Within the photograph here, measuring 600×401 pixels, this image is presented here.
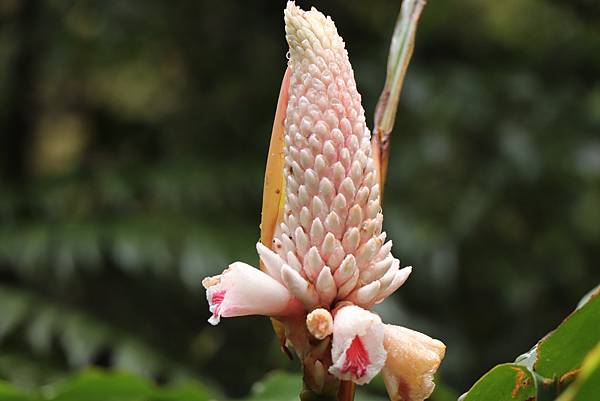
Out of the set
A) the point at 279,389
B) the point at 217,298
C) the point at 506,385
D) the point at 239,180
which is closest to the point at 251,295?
the point at 217,298

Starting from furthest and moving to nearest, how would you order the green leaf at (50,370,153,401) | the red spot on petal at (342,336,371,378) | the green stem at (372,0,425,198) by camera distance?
the green leaf at (50,370,153,401), the green stem at (372,0,425,198), the red spot on petal at (342,336,371,378)

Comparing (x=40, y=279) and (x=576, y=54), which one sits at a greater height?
(x=576, y=54)

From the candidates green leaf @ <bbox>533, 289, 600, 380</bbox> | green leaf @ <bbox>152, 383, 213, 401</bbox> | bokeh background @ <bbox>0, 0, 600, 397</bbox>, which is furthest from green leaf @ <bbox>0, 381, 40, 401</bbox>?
bokeh background @ <bbox>0, 0, 600, 397</bbox>

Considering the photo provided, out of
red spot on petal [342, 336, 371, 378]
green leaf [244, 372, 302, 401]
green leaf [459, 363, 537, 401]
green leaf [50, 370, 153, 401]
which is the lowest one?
green leaf [244, 372, 302, 401]

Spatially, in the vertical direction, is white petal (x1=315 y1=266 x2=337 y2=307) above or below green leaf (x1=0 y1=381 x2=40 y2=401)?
above

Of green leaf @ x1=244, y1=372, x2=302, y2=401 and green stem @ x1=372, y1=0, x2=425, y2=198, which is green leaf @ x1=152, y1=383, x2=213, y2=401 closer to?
green leaf @ x1=244, y1=372, x2=302, y2=401

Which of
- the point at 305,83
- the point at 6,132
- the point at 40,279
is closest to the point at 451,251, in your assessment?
the point at 40,279

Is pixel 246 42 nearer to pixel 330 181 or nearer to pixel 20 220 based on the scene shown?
pixel 20 220

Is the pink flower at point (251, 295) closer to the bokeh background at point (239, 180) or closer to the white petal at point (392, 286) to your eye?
the white petal at point (392, 286)

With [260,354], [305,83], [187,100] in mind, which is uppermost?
[187,100]
